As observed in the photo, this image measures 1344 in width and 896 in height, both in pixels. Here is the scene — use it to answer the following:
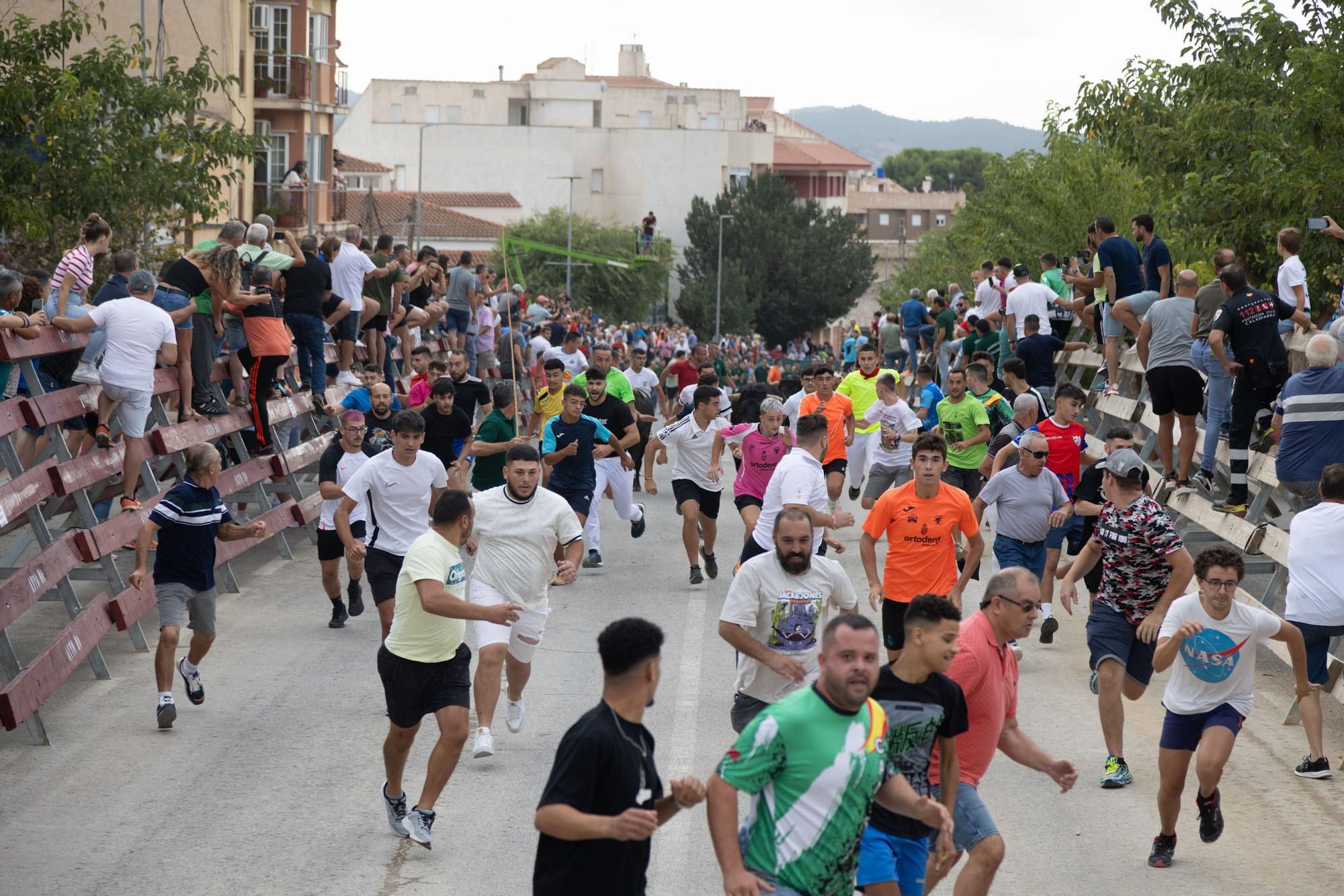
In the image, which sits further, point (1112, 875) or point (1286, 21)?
point (1286, 21)

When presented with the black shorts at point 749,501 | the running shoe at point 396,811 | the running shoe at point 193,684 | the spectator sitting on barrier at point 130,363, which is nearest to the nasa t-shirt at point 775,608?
the running shoe at point 396,811

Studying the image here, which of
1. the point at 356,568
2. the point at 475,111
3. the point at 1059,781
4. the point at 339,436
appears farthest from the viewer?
the point at 475,111

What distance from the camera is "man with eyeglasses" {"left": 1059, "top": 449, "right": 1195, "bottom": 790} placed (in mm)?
8836

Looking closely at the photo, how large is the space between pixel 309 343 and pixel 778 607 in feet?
34.2

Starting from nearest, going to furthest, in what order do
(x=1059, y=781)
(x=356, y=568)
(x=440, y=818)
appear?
1. (x=1059, y=781)
2. (x=440, y=818)
3. (x=356, y=568)

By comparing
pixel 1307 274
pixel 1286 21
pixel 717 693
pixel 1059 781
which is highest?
pixel 1286 21

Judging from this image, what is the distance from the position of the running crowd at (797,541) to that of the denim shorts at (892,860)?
0.05ft

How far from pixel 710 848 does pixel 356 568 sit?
493 cm

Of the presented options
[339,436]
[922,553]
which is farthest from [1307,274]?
[339,436]

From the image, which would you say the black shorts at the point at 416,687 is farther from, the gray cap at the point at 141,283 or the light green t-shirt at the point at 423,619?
the gray cap at the point at 141,283

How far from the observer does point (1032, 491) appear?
1156cm

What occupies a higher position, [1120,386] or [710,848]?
[1120,386]

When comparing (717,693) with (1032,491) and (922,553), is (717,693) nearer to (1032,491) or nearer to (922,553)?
(922,553)

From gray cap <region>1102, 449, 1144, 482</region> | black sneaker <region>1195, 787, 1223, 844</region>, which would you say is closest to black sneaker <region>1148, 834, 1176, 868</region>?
black sneaker <region>1195, 787, 1223, 844</region>
